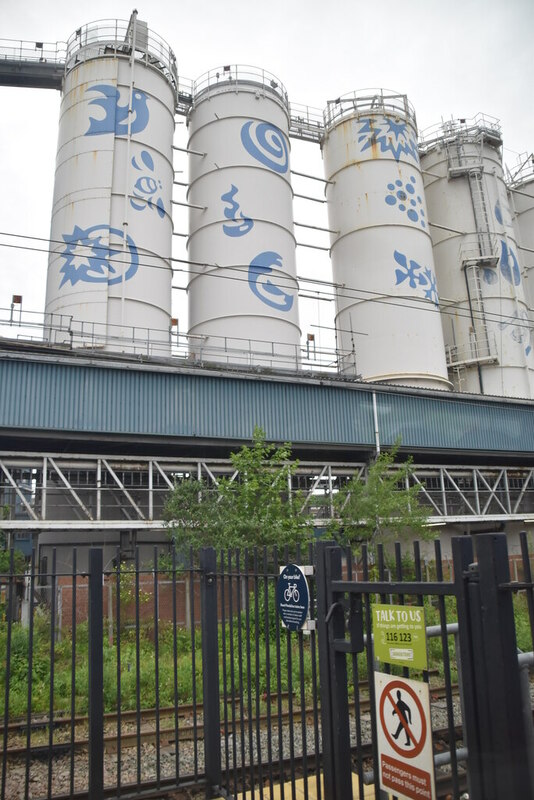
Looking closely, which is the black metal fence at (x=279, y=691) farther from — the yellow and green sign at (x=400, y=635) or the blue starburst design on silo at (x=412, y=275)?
the blue starburst design on silo at (x=412, y=275)

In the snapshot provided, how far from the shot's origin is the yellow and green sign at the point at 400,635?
3328 millimetres

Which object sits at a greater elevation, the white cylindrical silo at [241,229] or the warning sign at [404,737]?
the white cylindrical silo at [241,229]

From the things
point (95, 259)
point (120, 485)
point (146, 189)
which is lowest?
point (120, 485)

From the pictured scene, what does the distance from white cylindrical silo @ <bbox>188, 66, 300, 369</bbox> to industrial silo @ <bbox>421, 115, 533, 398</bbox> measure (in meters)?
10.9

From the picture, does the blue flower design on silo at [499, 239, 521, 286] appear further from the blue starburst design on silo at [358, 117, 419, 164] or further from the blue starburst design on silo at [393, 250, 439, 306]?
the blue starburst design on silo at [358, 117, 419, 164]

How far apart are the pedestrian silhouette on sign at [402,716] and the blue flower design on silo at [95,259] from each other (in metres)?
23.4

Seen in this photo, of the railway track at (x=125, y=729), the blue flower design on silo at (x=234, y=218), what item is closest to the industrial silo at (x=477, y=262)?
the blue flower design on silo at (x=234, y=218)

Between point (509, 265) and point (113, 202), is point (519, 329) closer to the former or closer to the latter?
point (509, 265)

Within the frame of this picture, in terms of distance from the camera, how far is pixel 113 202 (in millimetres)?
25891

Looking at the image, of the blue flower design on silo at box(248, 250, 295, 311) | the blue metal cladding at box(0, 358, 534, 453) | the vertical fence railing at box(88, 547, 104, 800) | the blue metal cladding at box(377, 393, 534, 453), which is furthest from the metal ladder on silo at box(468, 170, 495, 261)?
the vertical fence railing at box(88, 547, 104, 800)

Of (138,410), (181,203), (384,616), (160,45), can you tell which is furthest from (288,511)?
(160,45)

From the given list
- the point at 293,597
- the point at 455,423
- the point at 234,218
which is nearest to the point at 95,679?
the point at 293,597

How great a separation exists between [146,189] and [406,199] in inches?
534

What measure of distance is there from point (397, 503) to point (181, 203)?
18.0 m
